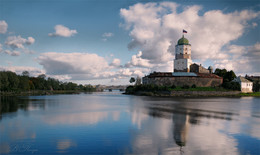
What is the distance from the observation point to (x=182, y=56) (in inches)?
3661

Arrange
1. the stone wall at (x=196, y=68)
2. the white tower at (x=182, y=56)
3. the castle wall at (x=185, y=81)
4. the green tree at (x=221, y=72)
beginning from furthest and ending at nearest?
the green tree at (x=221, y=72) < the white tower at (x=182, y=56) < the stone wall at (x=196, y=68) < the castle wall at (x=185, y=81)

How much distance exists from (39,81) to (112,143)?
94.3 meters

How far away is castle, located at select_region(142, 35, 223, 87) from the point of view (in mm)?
80750

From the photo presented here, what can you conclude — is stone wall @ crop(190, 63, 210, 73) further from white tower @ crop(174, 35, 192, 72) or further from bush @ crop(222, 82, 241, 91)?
bush @ crop(222, 82, 241, 91)

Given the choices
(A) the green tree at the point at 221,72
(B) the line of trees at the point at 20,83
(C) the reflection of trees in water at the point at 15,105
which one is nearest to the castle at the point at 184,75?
(A) the green tree at the point at 221,72

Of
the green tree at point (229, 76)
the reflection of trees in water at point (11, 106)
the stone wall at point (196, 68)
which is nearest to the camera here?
the reflection of trees in water at point (11, 106)

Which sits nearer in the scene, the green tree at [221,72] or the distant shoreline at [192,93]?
the distant shoreline at [192,93]

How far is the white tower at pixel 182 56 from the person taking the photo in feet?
301

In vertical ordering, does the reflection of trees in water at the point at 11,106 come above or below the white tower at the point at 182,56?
below

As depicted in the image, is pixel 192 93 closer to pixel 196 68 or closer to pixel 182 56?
pixel 196 68

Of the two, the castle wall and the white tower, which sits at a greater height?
the white tower

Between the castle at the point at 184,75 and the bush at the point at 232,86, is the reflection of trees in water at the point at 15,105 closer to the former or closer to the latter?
the castle at the point at 184,75

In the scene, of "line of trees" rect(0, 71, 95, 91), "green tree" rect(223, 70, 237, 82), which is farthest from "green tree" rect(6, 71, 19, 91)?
"green tree" rect(223, 70, 237, 82)

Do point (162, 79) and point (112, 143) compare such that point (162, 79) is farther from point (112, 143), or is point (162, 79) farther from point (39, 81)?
point (112, 143)
